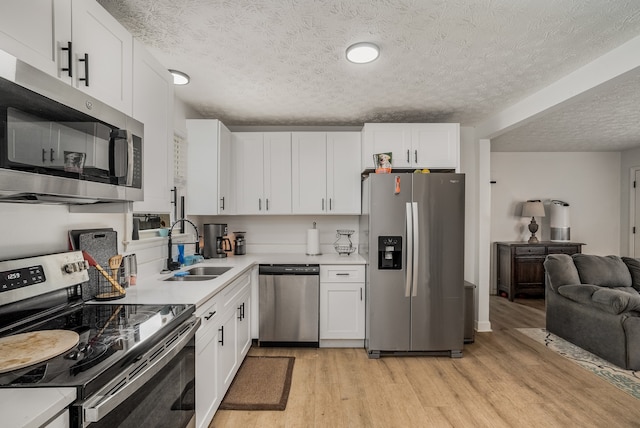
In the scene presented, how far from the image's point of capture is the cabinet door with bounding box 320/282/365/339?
3.23m

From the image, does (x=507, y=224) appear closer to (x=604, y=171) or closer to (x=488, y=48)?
(x=604, y=171)

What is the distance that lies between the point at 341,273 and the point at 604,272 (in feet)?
9.25

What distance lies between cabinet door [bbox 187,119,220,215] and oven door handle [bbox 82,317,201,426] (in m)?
1.95

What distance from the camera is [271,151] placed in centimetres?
360

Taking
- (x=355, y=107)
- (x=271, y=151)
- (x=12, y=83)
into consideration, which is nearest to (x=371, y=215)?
(x=355, y=107)

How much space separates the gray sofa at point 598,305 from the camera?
2.76 m

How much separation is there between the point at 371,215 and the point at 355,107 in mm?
1116

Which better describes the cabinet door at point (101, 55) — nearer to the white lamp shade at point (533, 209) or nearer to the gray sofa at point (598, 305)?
the gray sofa at point (598, 305)

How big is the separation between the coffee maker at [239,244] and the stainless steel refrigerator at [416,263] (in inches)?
60.8

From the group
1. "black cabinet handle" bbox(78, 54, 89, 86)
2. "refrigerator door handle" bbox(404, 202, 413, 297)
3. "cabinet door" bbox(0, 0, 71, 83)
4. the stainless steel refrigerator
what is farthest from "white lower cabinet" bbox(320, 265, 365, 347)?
"cabinet door" bbox(0, 0, 71, 83)

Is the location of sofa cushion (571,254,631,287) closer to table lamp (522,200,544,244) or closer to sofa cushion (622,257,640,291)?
sofa cushion (622,257,640,291)

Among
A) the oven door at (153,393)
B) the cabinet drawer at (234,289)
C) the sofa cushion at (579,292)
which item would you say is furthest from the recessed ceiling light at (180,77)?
the sofa cushion at (579,292)

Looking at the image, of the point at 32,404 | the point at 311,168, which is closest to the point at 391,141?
the point at 311,168

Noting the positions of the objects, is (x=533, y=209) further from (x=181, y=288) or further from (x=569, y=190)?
(x=181, y=288)
